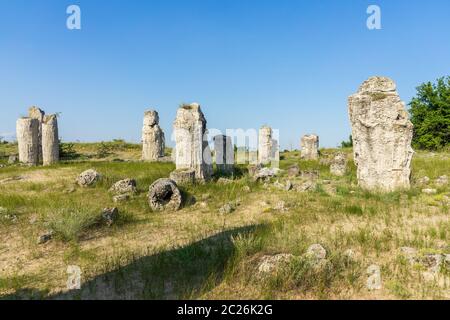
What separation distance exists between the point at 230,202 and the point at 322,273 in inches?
172

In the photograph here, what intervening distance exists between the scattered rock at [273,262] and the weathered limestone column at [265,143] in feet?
48.7

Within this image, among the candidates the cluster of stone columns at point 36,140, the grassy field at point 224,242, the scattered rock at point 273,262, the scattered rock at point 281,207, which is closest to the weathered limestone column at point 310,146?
the grassy field at point 224,242

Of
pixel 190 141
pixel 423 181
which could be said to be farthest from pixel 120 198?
pixel 423 181

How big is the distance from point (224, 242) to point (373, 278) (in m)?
2.39

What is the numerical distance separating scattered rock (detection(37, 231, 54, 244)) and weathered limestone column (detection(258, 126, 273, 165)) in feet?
46.1

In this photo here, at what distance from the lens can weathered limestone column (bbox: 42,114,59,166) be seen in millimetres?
15898

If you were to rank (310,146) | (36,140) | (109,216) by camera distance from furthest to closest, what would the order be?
(310,146), (36,140), (109,216)

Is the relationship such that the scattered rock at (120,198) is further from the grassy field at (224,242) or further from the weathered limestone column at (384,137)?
the weathered limestone column at (384,137)

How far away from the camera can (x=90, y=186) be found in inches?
406

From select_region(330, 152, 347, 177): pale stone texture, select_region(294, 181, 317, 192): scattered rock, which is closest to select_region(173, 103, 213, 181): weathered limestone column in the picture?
select_region(294, 181, 317, 192): scattered rock

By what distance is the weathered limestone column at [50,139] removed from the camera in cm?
1590

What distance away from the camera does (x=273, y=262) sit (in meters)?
4.27

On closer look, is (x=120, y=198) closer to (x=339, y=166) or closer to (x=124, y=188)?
(x=124, y=188)
